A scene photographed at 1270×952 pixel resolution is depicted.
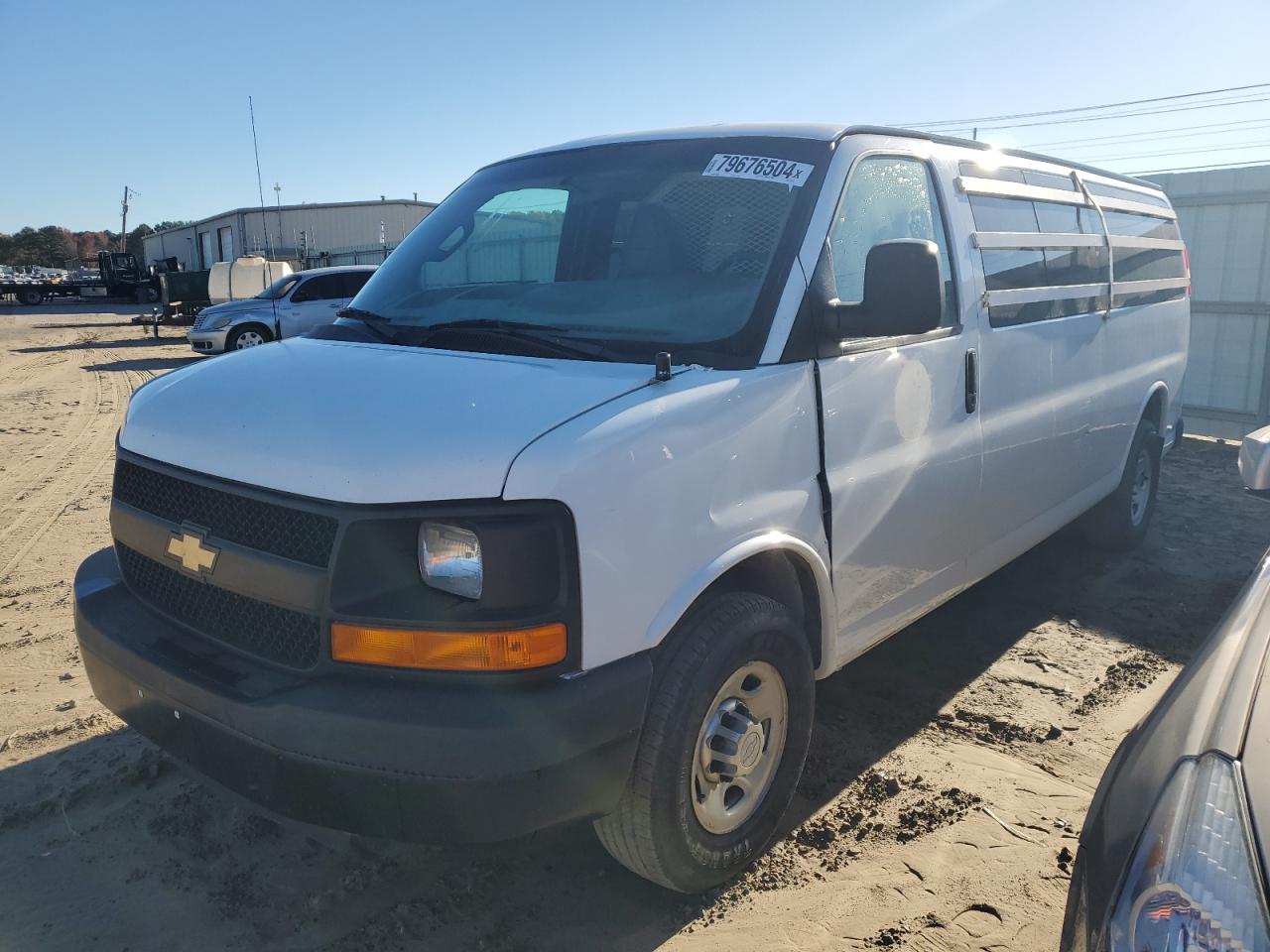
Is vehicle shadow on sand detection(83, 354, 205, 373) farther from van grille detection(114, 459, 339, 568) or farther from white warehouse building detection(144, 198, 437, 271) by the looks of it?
white warehouse building detection(144, 198, 437, 271)

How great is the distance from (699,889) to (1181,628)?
3.45m

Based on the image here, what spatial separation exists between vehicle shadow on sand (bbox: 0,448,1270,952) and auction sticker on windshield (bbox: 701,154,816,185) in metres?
2.08

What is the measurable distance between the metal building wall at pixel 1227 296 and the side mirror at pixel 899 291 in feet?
30.4

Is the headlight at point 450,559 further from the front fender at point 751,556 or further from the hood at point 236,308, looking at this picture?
the hood at point 236,308

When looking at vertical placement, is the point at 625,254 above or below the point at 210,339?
above

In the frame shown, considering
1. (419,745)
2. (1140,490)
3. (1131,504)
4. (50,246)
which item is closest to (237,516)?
(419,745)

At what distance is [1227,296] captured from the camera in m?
10.6

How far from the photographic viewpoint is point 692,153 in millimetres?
3291

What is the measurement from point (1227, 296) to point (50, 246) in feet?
338

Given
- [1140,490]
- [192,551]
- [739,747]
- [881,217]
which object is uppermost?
[881,217]

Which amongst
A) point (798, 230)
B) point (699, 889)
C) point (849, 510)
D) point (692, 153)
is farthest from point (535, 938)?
point (692, 153)

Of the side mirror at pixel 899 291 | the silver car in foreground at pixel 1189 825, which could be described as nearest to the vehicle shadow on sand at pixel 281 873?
the silver car in foreground at pixel 1189 825

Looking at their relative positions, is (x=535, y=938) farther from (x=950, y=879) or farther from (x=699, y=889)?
(x=950, y=879)

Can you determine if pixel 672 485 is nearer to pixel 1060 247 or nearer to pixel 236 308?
pixel 1060 247
